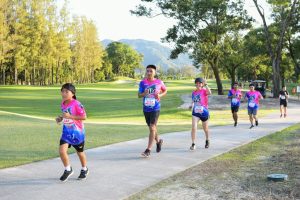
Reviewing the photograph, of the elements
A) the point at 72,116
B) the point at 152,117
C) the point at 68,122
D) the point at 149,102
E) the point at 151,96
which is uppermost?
the point at 151,96

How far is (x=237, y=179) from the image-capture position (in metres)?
6.80

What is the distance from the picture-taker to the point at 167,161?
8.47 metres

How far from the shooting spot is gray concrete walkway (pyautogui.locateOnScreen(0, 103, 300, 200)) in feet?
19.3

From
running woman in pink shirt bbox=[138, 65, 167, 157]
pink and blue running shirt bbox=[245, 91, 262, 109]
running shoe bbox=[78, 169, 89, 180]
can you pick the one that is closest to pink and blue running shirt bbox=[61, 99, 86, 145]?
running shoe bbox=[78, 169, 89, 180]

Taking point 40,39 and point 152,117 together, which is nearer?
point 152,117

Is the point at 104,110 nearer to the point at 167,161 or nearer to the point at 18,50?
the point at 167,161

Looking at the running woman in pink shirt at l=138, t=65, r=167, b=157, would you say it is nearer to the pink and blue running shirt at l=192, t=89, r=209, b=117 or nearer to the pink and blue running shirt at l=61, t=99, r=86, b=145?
the pink and blue running shirt at l=192, t=89, r=209, b=117

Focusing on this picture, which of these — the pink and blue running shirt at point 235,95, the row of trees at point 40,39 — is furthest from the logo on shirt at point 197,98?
the row of trees at point 40,39

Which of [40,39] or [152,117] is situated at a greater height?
[40,39]

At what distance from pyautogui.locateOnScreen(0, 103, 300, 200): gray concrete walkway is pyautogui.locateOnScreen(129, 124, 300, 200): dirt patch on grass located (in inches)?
13.7

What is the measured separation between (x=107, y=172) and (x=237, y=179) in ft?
7.26

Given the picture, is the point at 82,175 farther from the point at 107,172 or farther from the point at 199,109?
the point at 199,109

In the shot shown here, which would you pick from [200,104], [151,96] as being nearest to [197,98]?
[200,104]

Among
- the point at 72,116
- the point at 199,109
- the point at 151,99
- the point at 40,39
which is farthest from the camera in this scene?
the point at 40,39
